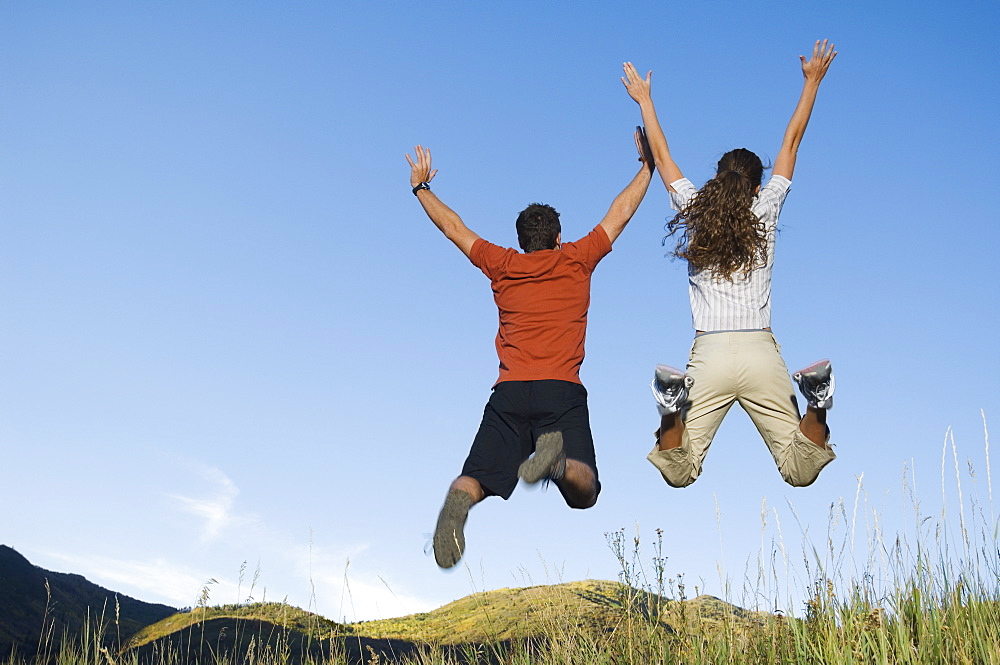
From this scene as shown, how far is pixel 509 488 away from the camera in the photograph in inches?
254

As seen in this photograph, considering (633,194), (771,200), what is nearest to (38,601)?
(633,194)

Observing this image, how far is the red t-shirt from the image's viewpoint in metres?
6.61

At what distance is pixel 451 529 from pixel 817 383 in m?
2.56

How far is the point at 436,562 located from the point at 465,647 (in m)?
0.59

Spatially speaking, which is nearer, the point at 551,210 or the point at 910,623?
the point at 910,623

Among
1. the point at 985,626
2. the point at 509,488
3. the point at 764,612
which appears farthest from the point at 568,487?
the point at 985,626

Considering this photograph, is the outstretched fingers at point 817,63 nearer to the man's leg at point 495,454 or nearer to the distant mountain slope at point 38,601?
the man's leg at point 495,454

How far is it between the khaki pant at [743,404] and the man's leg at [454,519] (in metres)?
1.26

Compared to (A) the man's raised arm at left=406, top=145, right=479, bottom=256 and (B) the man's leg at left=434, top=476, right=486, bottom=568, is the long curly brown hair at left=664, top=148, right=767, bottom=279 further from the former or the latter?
(B) the man's leg at left=434, top=476, right=486, bottom=568

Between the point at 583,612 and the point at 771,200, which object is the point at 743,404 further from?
the point at 583,612

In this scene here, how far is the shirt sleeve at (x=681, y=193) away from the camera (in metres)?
6.62

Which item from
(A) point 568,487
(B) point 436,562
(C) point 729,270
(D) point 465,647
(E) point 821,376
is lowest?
(D) point 465,647

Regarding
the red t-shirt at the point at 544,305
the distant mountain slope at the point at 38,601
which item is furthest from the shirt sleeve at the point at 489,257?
the distant mountain slope at the point at 38,601

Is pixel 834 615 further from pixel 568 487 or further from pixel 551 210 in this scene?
pixel 551 210
